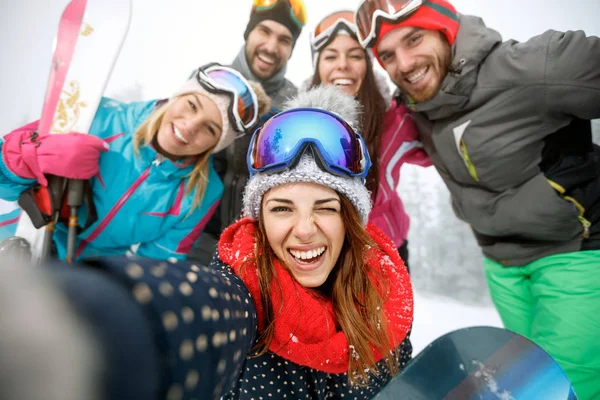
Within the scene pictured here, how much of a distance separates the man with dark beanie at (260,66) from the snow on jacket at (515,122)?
150 centimetres

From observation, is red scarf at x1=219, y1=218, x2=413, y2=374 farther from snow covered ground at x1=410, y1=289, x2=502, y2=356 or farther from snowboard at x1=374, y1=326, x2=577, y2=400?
snow covered ground at x1=410, y1=289, x2=502, y2=356

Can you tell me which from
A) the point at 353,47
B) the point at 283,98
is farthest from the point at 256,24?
the point at 353,47

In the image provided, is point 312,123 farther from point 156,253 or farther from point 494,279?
point 494,279

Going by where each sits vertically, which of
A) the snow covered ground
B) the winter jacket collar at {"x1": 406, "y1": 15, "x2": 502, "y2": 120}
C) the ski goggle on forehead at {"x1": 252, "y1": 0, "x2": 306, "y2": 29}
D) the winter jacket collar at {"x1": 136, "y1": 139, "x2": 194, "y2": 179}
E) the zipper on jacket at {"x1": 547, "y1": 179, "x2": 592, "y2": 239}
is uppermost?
the ski goggle on forehead at {"x1": 252, "y1": 0, "x2": 306, "y2": 29}

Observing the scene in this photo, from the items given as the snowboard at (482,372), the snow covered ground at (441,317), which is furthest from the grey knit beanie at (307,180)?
the snow covered ground at (441,317)

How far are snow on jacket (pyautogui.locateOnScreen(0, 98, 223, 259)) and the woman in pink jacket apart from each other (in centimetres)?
134

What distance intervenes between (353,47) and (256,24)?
119 centimetres

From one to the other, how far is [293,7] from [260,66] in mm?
693

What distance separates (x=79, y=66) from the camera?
2.56 m

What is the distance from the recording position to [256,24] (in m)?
3.10

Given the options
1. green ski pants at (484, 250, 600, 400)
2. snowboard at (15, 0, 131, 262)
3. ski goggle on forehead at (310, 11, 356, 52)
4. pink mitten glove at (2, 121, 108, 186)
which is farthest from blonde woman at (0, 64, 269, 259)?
green ski pants at (484, 250, 600, 400)

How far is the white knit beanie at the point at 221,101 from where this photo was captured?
7.70ft

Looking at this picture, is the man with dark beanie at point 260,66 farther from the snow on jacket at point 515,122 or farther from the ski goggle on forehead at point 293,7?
the snow on jacket at point 515,122

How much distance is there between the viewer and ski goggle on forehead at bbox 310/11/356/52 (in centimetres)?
248
